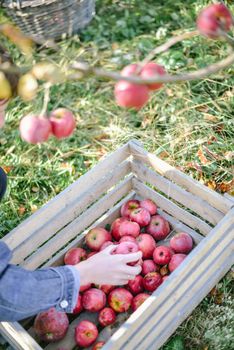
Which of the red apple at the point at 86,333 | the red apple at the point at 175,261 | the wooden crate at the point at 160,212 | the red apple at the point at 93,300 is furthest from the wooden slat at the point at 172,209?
the red apple at the point at 86,333

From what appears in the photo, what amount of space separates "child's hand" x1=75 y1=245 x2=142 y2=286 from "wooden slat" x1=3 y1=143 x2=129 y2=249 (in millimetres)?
298

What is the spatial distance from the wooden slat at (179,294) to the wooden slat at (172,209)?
199 millimetres

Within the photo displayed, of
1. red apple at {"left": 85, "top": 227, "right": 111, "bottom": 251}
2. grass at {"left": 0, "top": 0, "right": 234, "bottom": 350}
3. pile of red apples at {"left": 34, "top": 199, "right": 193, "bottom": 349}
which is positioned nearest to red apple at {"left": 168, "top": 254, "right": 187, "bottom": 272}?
pile of red apples at {"left": 34, "top": 199, "right": 193, "bottom": 349}

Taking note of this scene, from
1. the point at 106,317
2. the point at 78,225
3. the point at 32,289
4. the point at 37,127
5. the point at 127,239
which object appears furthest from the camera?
the point at 78,225

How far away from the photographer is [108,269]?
2088 mm

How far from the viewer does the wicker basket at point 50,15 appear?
3.59 metres

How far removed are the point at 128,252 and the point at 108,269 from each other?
235mm

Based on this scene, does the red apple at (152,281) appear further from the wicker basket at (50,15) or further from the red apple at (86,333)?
the wicker basket at (50,15)

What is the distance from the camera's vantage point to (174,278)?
1914 millimetres

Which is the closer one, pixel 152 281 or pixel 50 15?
pixel 152 281

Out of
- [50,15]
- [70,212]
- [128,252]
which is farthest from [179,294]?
[50,15]

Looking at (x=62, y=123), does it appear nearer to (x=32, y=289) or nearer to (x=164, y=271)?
(x=32, y=289)

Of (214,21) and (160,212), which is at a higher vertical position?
(214,21)

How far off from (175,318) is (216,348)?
A: 22cm
